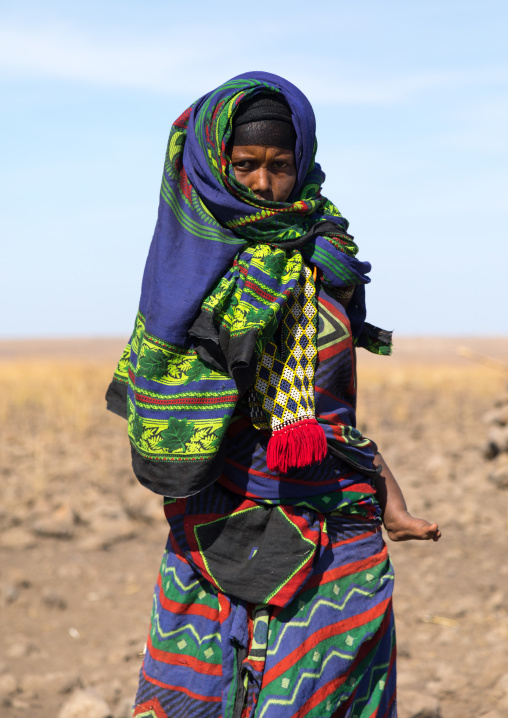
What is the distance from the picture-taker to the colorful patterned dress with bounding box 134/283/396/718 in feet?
6.84

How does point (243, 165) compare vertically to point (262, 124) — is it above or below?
below

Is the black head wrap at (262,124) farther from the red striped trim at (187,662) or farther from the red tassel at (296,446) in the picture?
the red striped trim at (187,662)

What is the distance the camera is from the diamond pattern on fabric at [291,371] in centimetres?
199

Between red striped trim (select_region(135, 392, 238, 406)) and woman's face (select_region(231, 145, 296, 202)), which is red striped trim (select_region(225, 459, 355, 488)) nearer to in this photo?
red striped trim (select_region(135, 392, 238, 406))

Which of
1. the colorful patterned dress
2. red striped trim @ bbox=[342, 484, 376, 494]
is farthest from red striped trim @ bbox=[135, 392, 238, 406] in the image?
red striped trim @ bbox=[342, 484, 376, 494]

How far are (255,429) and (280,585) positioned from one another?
39 centimetres

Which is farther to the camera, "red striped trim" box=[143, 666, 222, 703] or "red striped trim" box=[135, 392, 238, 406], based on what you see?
"red striped trim" box=[143, 666, 222, 703]

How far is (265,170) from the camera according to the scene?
6.71 ft

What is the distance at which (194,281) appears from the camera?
2010 mm

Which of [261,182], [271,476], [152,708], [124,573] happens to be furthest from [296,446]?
[124,573]

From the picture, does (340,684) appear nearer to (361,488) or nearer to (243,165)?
(361,488)

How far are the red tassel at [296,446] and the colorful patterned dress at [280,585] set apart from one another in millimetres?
131

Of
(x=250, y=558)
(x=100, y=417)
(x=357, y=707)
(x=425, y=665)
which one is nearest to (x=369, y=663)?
(x=357, y=707)

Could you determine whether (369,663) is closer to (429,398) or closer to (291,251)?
(291,251)
